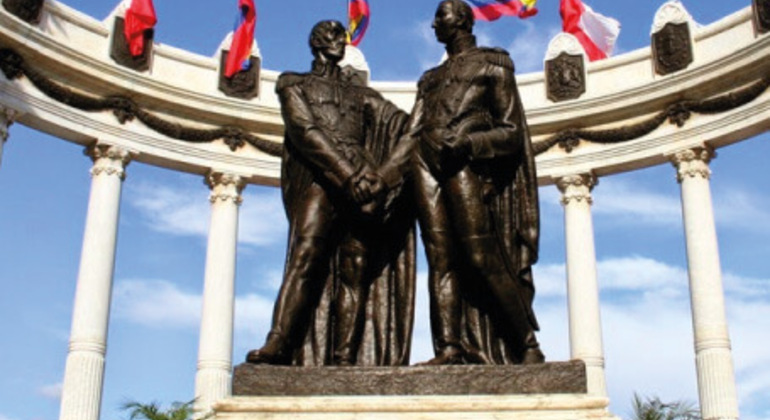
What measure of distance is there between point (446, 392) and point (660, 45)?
1267 inches

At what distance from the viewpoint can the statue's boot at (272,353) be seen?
31.4ft

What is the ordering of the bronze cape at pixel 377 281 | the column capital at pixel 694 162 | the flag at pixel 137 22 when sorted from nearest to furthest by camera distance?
the bronze cape at pixel 377 281, the column capital at pixel 694 162, the flag at pixel 137 22

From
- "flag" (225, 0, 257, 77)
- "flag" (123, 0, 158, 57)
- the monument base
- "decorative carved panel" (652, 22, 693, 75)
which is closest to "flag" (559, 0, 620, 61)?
"decorative carved panel" (652, 22, 693, 75)

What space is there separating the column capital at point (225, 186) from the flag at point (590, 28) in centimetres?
1616

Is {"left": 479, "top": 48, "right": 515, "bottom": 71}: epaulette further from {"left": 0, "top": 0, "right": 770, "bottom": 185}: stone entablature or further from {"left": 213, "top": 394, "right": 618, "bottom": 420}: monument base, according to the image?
{"left": 0, "top": 0, "right": 770, "bottom": 185}: stone entablature

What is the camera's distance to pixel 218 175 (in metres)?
37.6

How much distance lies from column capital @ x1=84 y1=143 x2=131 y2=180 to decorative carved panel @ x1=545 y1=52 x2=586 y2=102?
56.0ft

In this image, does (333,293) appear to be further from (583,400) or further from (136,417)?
(136,417)

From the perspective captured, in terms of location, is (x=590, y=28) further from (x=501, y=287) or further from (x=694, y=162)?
(x=501, y=287)

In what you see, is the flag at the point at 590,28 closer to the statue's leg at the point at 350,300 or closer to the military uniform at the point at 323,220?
the military uniform at the point at 323,220

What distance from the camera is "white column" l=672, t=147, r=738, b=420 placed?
32.8m

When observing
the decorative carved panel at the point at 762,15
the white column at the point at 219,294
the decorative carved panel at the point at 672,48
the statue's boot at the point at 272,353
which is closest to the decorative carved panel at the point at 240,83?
the white column at the point at 219,294

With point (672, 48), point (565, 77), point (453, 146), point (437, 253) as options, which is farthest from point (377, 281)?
point (565, 77)

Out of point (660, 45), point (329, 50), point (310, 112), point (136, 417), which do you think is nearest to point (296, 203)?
point (310, 112)
